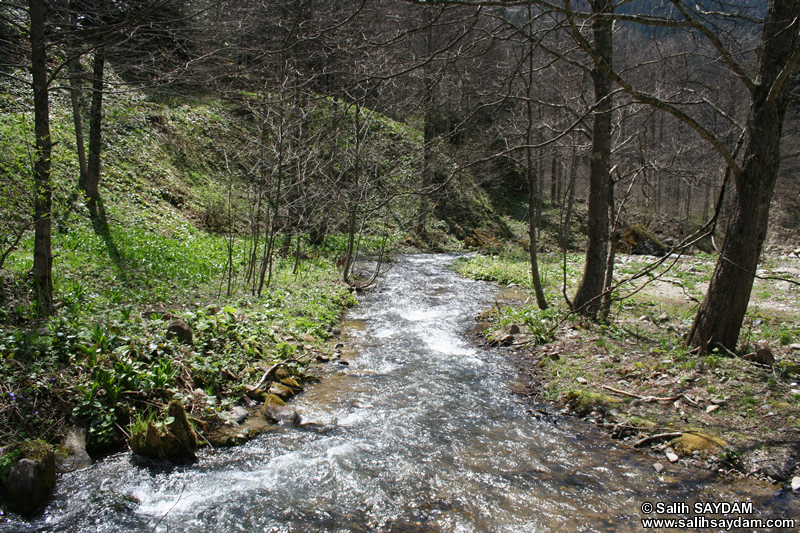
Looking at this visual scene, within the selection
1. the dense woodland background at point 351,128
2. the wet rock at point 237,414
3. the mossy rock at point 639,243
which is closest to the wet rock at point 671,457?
the dense woodland background at point 351,128

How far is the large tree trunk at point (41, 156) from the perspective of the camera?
5086 mm

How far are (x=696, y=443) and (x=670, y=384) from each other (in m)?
1.09

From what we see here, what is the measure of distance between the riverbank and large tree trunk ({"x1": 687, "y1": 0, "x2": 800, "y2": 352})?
2.01ft

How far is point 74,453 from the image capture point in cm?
380

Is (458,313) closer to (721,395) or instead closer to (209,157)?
(721,395)

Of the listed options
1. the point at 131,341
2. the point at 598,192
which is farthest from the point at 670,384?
the point at 131,341

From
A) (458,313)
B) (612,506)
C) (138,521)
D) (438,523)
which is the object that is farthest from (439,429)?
(458,313)

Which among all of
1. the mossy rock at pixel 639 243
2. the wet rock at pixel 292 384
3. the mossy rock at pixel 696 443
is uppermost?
the mossy rock at pixel 639 243

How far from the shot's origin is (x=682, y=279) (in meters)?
11.5

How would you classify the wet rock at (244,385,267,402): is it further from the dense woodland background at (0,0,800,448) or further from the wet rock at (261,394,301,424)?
the dense woodland background at (0,0,800,448)

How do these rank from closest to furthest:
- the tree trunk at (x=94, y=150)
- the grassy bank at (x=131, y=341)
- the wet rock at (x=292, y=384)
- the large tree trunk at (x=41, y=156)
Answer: the grassy bank at (x=131, y=341), the large tree trunk at (x=41, y=156), the wet rock at (x=292, y=384), the tree trunk at (x=94, y=150)

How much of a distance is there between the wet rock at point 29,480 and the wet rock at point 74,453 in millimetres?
189

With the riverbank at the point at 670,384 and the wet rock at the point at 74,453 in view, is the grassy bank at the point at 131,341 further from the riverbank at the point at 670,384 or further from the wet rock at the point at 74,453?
the riverbank at the point at 670,384

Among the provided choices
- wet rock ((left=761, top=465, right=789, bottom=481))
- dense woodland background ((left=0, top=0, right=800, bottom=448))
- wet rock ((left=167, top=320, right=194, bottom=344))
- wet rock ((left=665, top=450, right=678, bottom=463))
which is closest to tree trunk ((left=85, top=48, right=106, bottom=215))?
dense woodland background ((left=0, top=0, right=800, bottom=448))
